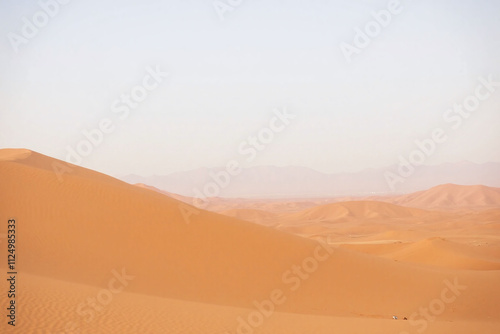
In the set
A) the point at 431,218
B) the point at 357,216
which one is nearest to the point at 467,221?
the point at 431,218

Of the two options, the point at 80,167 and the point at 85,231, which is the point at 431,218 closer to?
the point at 80,167

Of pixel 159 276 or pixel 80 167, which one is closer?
pixel 159 276

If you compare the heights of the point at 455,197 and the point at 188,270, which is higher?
the point at 188,270

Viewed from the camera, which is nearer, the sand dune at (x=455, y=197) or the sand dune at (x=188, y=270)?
the sand dune at (x=188, y=270)

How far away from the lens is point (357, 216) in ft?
271

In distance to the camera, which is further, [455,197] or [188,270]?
[455,197]

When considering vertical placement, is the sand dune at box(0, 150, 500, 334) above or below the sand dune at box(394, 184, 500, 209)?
above

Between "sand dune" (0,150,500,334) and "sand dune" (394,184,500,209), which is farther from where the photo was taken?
"sand dune" (394,184,500,209)

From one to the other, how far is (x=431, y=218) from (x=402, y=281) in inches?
2348

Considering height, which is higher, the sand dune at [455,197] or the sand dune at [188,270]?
the sand dune at [188,270]

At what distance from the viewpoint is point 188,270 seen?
54.1 ft

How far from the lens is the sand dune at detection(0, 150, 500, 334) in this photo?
12266mm

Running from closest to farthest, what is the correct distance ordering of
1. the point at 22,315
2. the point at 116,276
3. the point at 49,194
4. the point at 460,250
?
the point at 22,315, the point at 116,276, the point at 49,194, the point at 460,250

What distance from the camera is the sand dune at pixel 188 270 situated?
12.3 m
